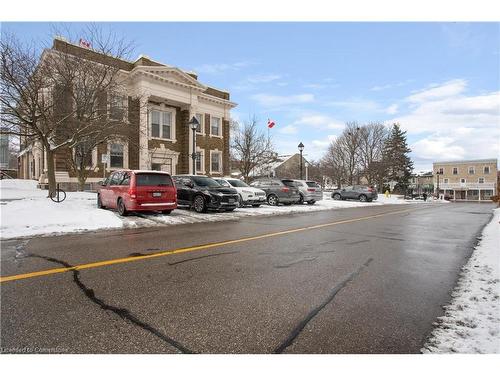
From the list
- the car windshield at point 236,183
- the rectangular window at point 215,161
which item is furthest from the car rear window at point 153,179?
the rectangular window at point 215,161

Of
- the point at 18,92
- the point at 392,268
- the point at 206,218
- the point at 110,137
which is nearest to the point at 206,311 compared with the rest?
the point at 392,268

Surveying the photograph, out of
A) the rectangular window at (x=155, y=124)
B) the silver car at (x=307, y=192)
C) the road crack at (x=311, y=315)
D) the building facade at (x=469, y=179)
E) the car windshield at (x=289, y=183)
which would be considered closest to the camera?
the road crack at (x=311, y=315)

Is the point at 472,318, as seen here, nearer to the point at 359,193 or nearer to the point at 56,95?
the point at 56,95

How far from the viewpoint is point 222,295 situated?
147 inches

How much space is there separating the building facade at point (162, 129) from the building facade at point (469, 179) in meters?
53.8

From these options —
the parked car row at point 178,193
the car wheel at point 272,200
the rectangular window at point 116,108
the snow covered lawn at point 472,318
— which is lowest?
the snow covered lawn at point 472,318

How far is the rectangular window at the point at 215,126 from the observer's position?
1344 inches

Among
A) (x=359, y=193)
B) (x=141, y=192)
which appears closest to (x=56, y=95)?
(x=141, y=192)

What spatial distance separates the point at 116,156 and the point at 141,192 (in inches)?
678

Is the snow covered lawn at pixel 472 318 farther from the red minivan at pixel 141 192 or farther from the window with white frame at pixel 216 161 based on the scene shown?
the window with white frame at pixel 216 161

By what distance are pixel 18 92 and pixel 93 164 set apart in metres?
11.9

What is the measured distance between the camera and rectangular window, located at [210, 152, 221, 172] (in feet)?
112

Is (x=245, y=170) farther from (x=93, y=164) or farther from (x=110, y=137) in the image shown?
(x=110, y=137)

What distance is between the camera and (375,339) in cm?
271
